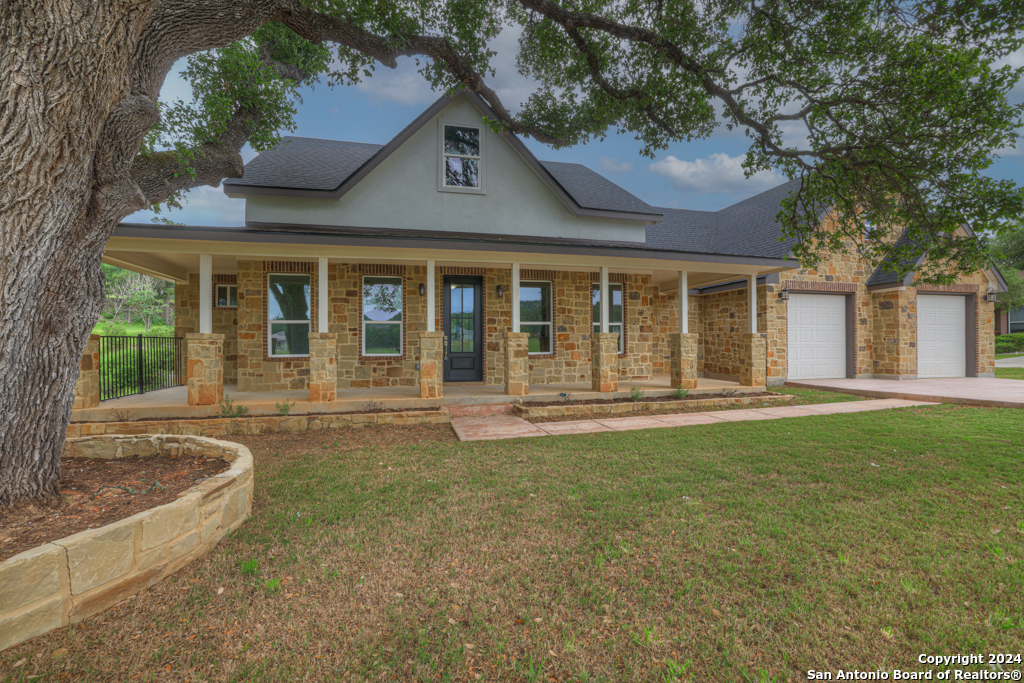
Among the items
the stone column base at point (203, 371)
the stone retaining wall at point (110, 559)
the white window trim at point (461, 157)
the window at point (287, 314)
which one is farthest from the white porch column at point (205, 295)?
the stone retaining wall at point (110, 559)

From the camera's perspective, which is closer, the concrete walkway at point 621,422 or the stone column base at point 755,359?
the concrete walkway at point 621,422

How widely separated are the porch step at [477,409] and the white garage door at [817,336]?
8964mm

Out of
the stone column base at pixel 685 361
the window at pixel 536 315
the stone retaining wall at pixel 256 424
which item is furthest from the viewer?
the window at pixel 536 315

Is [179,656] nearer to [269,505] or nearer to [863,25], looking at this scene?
[269,505]

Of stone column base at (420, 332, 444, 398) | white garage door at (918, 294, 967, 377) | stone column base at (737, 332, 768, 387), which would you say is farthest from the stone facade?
white garage door at (918, 294, 967, 377)

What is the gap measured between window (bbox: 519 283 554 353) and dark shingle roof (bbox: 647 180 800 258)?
3.24m

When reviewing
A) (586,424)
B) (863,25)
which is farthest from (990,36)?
(586,424)

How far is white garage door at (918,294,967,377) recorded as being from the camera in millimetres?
12820

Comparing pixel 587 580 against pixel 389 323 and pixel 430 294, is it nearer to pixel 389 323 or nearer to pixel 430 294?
pixel 430 294

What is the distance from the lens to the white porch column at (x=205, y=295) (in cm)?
732

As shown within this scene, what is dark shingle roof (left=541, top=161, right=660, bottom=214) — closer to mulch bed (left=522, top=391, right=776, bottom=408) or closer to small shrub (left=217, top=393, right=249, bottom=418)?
mulch bed (left=522, top=391, right=776, bottom=408)

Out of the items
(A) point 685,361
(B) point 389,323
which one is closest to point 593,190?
(A) point 685,361

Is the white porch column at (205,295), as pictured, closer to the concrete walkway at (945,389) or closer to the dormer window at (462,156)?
the dormer window at (462,156)

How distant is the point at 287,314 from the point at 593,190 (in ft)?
27.0
